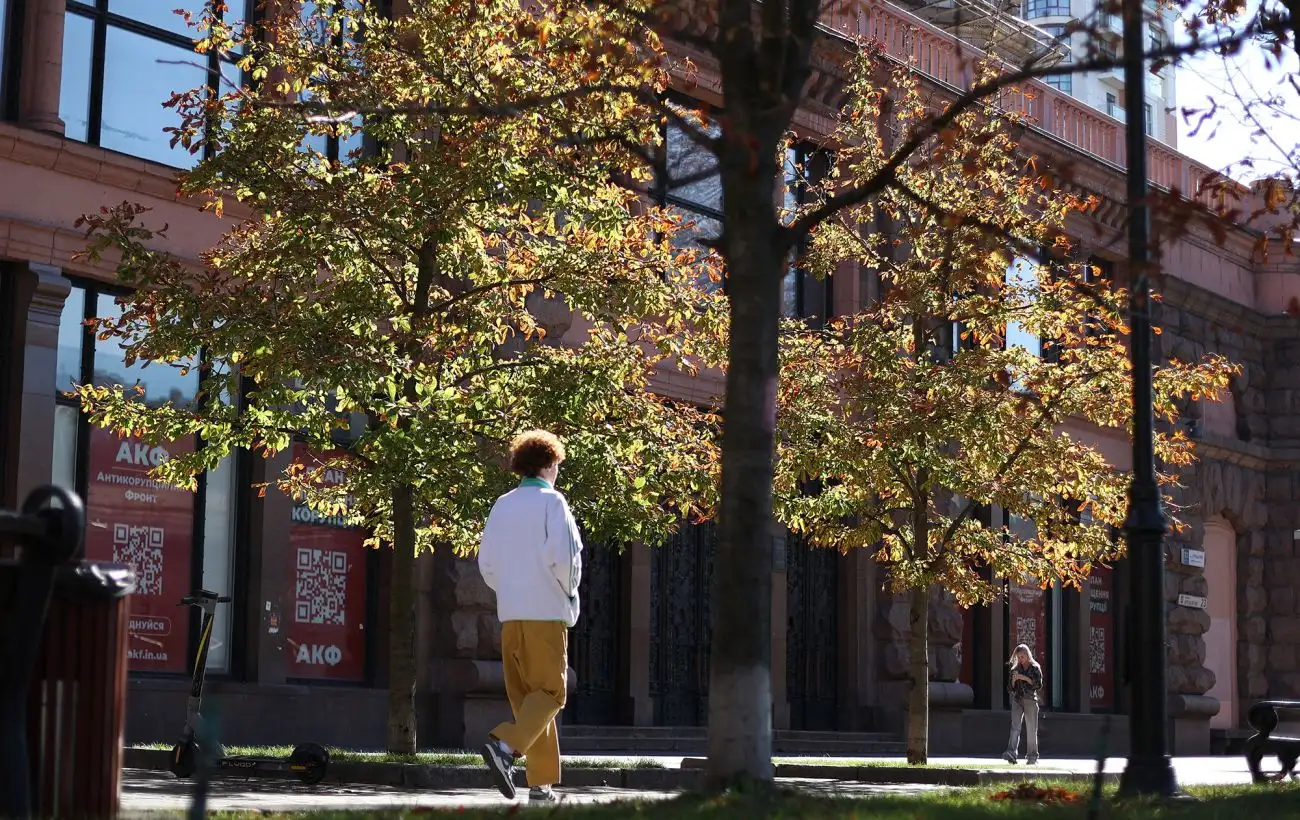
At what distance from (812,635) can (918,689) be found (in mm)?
6554

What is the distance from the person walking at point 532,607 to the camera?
10.1m

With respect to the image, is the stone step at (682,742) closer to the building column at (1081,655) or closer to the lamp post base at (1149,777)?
the building column at (1081,655)

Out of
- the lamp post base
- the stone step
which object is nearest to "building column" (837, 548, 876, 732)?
the stone step

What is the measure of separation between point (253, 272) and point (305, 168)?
0.86 m

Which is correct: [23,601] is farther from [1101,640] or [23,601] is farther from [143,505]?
[1101,640]

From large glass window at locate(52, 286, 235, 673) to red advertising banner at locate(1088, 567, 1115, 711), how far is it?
17.2 meters

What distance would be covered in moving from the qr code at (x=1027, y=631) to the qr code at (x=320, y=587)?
13569 millimetres

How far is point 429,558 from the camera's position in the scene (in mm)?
19875

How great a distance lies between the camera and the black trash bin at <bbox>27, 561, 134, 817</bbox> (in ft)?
20.1

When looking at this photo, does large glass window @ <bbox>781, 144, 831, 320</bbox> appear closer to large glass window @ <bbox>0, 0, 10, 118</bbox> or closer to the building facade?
the building facade

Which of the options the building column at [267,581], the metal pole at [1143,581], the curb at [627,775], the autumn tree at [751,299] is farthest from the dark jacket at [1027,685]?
the autumn tree at [751,299]

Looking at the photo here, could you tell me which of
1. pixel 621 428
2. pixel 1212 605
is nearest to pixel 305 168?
pixel 621 428

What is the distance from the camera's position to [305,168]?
14.7 meters

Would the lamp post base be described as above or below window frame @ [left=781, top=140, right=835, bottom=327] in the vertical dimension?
below
